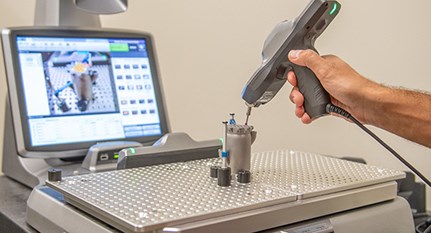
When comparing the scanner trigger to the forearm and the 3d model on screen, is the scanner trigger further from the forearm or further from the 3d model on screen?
the 3d model on screen

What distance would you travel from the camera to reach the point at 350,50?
1506 millimetres

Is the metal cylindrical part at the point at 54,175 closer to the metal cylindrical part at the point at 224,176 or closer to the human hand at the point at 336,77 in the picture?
the metal cylindrical part at the point at 224,176

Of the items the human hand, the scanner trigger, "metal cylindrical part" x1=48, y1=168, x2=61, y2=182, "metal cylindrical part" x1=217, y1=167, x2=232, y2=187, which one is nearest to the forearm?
the human hand

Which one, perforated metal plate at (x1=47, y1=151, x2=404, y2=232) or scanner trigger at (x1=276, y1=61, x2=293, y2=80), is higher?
scanner trigger at (x1=276, y1=61, x2=293, y2=80)

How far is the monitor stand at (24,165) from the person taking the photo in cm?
108

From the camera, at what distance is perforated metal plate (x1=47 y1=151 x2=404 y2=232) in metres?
0.61

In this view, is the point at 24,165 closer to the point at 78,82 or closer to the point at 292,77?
the point at 78,82

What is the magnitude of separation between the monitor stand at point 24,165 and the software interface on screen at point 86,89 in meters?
0.06

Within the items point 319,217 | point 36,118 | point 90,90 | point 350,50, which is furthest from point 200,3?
point 319,217

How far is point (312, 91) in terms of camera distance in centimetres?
82

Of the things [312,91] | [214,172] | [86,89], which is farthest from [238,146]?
[86,89]

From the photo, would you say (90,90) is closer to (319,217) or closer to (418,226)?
(319,217)

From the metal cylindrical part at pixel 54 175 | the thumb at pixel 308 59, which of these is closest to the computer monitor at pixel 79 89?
the metal cylindrical part at pixel 54 175

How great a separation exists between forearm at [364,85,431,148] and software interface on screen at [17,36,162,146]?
62 centimetres
